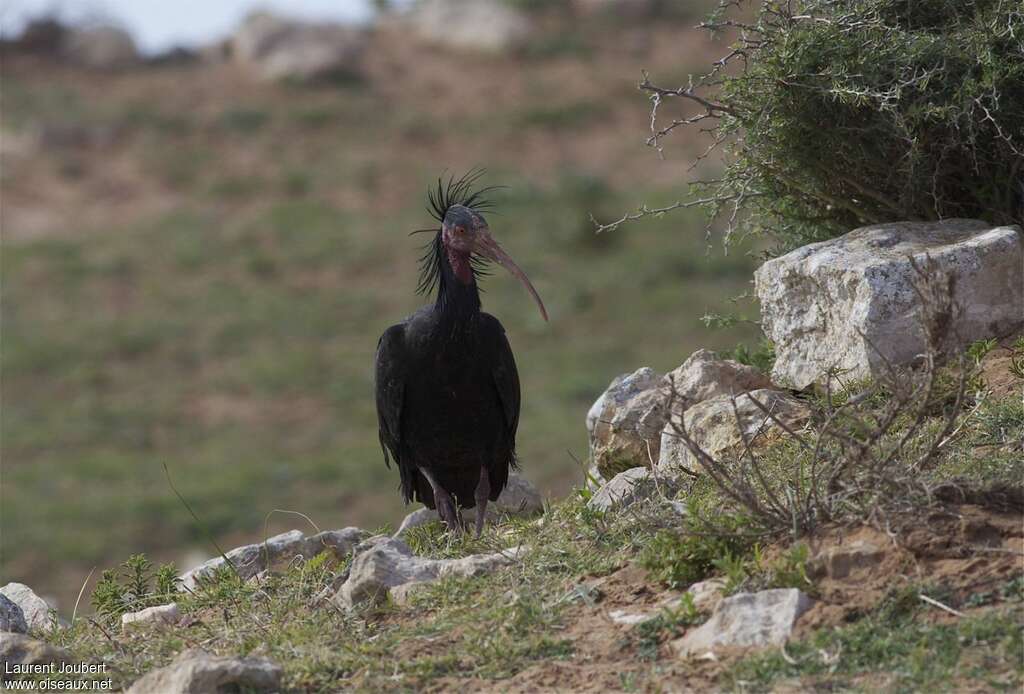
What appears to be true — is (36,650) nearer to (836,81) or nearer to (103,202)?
(836,81)

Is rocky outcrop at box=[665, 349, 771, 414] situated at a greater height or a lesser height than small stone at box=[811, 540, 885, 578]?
greater

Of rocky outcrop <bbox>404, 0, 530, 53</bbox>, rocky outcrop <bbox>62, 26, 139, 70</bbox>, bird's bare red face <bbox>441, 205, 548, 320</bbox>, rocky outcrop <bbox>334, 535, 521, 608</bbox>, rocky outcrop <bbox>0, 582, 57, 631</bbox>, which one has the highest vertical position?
rocky outcrop <bbox>62, 26, 139, 70</bbox>

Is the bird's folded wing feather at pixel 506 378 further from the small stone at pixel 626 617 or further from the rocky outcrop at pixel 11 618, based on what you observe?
the small stone at pixel 626 617

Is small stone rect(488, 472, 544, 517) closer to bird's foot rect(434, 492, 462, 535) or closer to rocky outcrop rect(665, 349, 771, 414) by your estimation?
bird's foot rect(434, 492, 462, 535)

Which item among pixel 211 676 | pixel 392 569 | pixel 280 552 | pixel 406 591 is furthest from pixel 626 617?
pixel 280 552

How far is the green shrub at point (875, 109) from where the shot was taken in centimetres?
625

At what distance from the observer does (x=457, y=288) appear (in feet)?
23.5

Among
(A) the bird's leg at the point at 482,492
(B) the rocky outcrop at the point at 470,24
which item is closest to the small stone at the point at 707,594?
(A) the bird's leg at the point at 482,492

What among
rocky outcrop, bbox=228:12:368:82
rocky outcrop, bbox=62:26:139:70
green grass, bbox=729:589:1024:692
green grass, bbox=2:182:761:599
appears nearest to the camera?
green grass, bbox=729:589:1024:692

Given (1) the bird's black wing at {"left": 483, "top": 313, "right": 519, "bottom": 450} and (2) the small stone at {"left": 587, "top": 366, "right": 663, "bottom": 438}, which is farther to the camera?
(1) the bird's black wing at {"left": 483, "top": 313, "right": 519, "bottom": 450}

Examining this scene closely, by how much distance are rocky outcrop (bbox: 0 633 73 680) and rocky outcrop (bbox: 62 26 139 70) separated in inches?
1015

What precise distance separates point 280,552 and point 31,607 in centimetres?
107

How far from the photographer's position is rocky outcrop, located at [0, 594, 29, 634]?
5562 mm

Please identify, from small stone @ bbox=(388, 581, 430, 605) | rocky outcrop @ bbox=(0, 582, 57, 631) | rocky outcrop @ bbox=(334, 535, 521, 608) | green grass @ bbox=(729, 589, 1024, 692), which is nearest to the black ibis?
rocky outcrop @ bbox=(334, 535, 521, 608)
